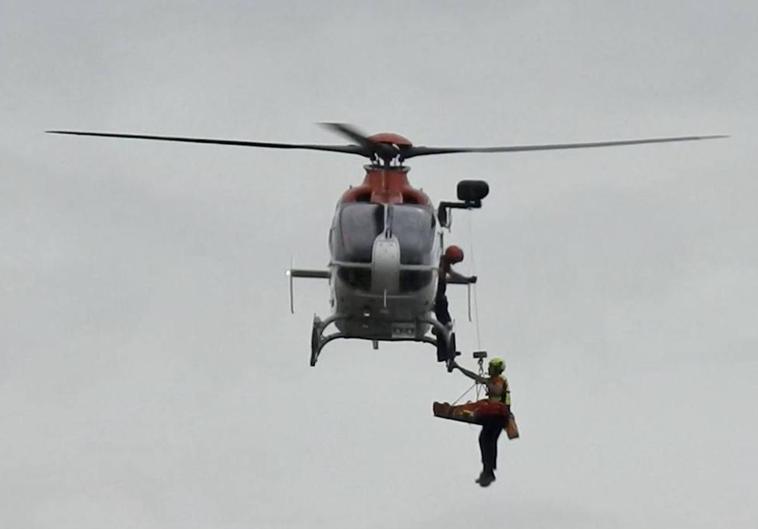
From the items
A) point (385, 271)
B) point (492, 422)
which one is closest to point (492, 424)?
point (492, 422)

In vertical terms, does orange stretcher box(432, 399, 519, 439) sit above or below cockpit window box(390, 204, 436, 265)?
below

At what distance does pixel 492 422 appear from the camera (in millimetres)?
32281

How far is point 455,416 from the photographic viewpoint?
32.8 metres

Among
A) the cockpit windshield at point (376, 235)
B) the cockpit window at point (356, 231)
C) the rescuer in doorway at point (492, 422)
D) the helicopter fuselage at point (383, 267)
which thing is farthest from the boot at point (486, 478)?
the cockpit window at point (356, 231)

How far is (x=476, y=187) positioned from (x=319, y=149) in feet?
11.0

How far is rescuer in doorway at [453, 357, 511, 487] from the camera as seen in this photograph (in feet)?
105

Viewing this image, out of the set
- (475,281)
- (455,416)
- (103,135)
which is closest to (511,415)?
(455,416)

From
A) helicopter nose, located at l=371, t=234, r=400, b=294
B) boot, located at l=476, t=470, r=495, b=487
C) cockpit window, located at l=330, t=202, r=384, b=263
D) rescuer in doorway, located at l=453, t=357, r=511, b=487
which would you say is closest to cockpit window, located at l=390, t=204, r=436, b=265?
helicopter nose, located at l=371, t=234, r=400, b=294

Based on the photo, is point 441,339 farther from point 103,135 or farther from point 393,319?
point 103,135

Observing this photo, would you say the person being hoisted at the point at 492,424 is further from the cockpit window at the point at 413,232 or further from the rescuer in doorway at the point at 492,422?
the cockpit window at the point at 413,232

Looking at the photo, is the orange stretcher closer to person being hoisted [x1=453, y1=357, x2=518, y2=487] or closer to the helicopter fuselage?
person being hoisted [x1=453, y1=357, x2=518, y2=487]

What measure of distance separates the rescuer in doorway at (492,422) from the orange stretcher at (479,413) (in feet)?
A: 0.20

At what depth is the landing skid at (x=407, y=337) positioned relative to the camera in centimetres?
3338

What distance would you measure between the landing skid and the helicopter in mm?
20
